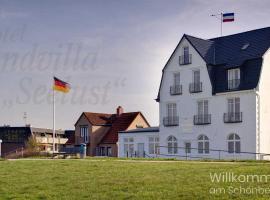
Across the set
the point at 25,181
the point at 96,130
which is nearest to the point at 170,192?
the point at 25,181

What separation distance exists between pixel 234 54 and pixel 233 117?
5907 mm

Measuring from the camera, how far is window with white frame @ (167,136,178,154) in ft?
143

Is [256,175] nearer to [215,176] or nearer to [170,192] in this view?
[215,176]

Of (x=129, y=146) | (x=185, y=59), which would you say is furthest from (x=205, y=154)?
(x=129, y=146)

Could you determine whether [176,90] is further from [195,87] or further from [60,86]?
[60,86]

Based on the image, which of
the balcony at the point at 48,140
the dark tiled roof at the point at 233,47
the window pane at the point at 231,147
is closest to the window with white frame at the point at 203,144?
the window pane at the point at 231,147

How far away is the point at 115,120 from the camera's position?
62.8m

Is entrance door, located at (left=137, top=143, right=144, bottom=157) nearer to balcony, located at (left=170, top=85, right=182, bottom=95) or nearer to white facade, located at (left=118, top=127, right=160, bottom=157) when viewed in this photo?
white facade, located at (left=118, top=127, right=160, bottom=157)

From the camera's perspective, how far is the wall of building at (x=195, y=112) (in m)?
38.1

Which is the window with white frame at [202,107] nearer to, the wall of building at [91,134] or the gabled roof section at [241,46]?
the gabled roof section at [241,46]

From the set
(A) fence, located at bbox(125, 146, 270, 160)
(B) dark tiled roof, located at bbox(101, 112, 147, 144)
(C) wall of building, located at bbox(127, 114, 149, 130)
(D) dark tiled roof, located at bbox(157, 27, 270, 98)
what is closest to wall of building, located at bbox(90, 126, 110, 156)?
(B) dark tiled roof, located at bbox(101, 112, 147, 144)

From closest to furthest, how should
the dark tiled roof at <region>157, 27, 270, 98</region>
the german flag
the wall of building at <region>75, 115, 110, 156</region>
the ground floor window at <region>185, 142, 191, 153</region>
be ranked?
the dark tiled roof at <region>157, 27, 270, 98</region> < the german flag < the ground floor window at <region>185, 142, 191, 153</region> < the wall of building at <region>75, 115, 110, 156</region>

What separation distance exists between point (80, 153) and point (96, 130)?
80.5ft

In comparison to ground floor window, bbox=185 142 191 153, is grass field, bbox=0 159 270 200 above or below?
above
